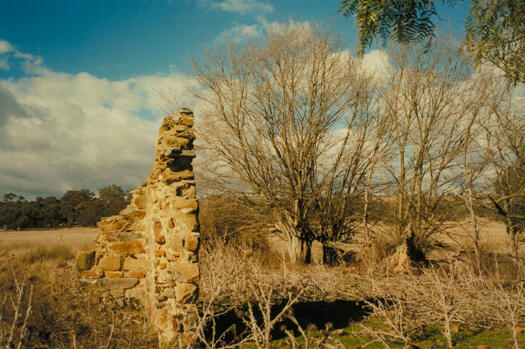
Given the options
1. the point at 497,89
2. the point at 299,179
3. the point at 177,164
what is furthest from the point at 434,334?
the point at 497,89

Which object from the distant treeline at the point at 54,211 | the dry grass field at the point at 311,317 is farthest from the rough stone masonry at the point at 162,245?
the distant treeline at the point at 54,211

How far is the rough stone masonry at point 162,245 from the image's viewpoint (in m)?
4.05

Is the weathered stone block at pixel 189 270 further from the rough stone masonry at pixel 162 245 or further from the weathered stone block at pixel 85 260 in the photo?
the weathered stone block at pixel 85 260

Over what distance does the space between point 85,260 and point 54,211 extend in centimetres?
3616

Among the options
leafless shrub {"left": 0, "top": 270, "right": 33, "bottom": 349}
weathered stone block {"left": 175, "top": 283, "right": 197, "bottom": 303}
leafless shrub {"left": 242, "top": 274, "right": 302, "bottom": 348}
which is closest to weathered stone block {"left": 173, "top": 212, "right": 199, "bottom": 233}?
weathered stone block {"left": 175, "top": 283, "right": 197, "bottom": 303}

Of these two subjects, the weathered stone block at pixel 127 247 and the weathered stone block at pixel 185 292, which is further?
the weathered stone block at pixel 127 247

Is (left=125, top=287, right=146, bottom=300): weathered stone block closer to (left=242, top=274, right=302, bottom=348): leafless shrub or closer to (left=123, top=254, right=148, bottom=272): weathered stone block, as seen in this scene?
(left=123, top=254, right=148, bottom=272): weathered stone block

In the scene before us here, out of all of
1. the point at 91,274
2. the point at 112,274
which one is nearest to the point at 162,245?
the point at 112,274

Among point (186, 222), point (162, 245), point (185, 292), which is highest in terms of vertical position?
point (186, 222)

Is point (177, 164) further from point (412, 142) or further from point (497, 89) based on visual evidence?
point (497, 89)

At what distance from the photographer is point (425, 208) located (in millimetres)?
11820

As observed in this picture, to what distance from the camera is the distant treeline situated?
33125 millimetres

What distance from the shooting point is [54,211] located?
117ft

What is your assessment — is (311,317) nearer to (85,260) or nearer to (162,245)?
(162,245)
